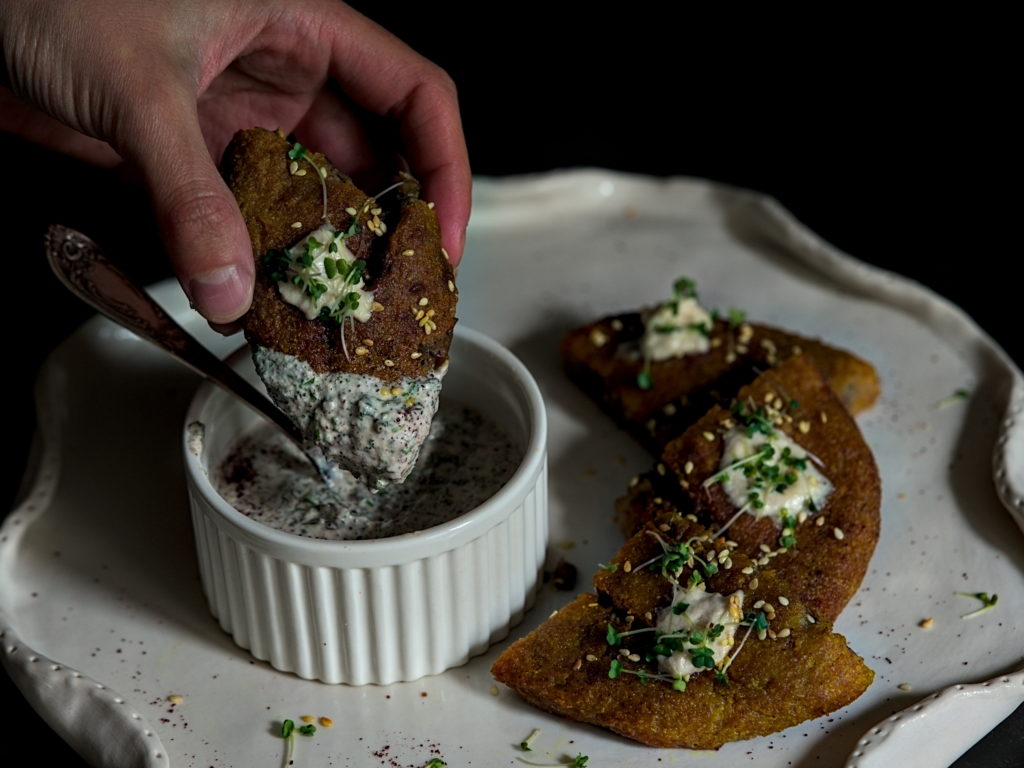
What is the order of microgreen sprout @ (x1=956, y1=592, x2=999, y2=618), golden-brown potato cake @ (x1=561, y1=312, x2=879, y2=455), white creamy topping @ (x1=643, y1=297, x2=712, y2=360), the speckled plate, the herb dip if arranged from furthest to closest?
white creamy topping @ (x1=643, y1=297, x2=712, y2=360) < golden-brown potato cake @ (x1=561, y1=312, x2=879, y2=455) < microgreen sprout @ (x1=956, y1=592, x2=999, y2=618) < the herb dip < the speckled plate

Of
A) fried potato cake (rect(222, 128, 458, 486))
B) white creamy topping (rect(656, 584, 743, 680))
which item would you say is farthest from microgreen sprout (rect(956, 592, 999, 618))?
fried potato cake (rect(222, 128, 458, 486))

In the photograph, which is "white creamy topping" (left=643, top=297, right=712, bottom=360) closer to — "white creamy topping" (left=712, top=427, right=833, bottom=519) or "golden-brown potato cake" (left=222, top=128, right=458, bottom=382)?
"white creamy topping" (left=712, top=427, right=833, bottom=519)

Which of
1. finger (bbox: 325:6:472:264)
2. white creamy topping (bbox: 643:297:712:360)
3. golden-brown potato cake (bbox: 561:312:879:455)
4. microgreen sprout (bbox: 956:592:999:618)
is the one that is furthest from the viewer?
white creamy topping (bbox: 643:297:712:360)

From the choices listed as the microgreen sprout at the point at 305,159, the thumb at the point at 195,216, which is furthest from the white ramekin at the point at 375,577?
the microgreen sprout at the point at 305,159

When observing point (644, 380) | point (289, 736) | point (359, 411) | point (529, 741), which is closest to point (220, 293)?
point (359, 411)

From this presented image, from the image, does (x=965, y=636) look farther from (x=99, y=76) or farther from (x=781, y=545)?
(x=99, y=76)

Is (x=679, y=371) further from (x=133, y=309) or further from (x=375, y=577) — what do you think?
(x=133, y=309)

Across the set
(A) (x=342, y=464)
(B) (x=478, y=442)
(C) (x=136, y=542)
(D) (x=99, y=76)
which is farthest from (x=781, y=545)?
(D) (x=99, y=76)
